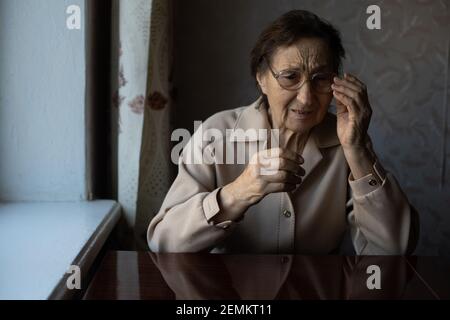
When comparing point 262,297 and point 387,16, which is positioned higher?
point 387,16

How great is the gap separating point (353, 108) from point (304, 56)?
165 millimetres

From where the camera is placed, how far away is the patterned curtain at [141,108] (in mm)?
1516

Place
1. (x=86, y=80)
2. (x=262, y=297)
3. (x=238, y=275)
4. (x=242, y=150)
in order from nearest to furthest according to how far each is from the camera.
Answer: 1. (x=262, y=297)
2. (x=238, y=275)
3. (x=242, y=150)
4. (x=86, y=80)

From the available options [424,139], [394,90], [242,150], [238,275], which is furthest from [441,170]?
[238,275]

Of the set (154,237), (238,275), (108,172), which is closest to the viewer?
(238,275)

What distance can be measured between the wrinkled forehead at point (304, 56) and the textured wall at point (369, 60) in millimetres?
622

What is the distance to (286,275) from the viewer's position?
95cm

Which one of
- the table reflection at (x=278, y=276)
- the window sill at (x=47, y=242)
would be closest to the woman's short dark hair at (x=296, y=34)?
the table reflection at (x=278, y=276)

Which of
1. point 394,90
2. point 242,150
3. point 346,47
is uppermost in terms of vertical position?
point 346,47

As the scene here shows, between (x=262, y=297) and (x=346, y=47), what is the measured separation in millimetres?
1241

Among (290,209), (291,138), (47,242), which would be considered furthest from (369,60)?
(47,242)

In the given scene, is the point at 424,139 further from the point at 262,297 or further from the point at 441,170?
the point at 262,297

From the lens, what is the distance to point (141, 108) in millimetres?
1550

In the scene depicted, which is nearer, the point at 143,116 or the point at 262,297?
the point at 262,297
